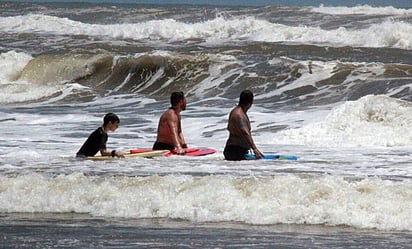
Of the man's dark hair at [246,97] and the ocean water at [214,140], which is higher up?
the man's dark hair at [246,97]

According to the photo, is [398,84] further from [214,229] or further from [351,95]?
[214,229]

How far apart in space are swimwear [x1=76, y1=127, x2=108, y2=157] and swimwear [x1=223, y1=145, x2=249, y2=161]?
1512 millimetres

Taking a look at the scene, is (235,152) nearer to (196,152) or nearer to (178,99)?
(196,152)

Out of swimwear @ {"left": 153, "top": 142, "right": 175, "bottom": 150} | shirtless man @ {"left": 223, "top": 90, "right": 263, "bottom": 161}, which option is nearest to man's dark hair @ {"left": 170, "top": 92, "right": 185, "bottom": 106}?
swimwear @ {"left": 153, "top": 142, "right": 175, "bottom": 150}

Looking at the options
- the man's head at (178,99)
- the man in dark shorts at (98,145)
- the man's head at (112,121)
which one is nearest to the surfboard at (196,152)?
the man's head at (178,99)

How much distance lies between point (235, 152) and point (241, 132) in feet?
1.01

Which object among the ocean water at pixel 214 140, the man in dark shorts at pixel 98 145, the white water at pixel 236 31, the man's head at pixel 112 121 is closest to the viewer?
the ocean water at pixel 214 140

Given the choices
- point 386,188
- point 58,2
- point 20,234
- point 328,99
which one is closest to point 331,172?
point 386,188

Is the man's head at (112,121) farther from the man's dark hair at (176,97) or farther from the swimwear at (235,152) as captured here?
the swimwear at (235,152)

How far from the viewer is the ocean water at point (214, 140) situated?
8039 millimetres

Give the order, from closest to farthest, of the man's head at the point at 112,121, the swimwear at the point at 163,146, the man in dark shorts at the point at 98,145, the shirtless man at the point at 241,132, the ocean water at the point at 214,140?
the ocean water at the point at 214,140 → the man's head at the point at 112,121 → the shirtless man at the point at 241,132 → the man in dark shorts at the point at 98,145 → the swimwear at the point at 163,146

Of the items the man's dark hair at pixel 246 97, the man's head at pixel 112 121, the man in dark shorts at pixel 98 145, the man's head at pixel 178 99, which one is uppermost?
the man's dark hair at pixel 246 97

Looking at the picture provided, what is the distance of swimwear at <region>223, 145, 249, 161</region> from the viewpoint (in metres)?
12.0

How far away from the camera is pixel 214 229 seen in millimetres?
7941
